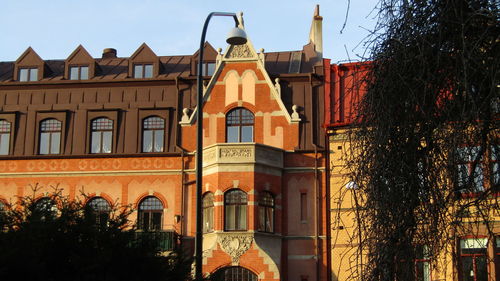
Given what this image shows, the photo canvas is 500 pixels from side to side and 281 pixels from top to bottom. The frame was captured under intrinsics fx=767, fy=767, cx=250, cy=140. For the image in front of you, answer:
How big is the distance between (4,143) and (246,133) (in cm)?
1092

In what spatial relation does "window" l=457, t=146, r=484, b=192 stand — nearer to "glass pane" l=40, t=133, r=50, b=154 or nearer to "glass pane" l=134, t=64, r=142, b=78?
"glass pane" l=134, t=64, r=142, b=78

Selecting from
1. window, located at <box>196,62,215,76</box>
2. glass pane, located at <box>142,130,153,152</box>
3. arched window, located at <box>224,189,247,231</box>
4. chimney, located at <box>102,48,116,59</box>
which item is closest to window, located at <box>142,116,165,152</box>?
glass pane, located at <box>142,130,153,152</box>

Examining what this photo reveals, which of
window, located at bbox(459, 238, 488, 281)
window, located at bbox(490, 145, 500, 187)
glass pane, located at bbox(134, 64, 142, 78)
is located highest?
glass pane, located at bbox(134, 64, 142, 78)

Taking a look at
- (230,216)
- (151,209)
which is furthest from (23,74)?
(230,216)

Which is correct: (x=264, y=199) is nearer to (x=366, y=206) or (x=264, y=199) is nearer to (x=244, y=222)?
(x=244, y=222)

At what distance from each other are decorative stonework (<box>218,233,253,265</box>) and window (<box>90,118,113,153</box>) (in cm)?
706

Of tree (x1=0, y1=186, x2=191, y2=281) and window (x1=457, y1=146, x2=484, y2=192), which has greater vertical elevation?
window (x1=457, y1=146, x2=484, y2=192)

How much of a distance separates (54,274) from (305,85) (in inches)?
853

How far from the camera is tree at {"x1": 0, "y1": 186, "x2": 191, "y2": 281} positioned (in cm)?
1251

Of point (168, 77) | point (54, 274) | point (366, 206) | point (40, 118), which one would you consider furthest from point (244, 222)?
point (366, 206)

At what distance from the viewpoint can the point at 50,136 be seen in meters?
34.2

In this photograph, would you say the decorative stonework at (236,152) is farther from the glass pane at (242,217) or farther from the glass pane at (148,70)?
the glass pane at (148,70)

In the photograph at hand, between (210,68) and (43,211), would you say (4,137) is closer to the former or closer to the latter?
(210,68)

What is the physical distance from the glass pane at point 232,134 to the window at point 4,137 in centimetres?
993
